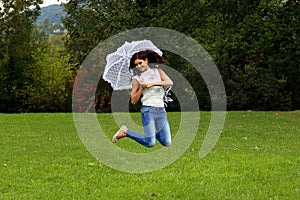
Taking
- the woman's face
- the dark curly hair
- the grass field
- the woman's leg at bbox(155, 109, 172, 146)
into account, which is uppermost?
the dark curly hair

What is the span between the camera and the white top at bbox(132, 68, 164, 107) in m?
5.02

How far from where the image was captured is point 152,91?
5.22 metres

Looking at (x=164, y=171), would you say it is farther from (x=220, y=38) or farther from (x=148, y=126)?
(x=220, y=38)

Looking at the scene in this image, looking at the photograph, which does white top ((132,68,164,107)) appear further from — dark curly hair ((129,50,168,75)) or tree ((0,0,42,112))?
tree ((0,0,42,112))

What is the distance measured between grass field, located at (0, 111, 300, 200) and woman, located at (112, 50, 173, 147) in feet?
8.28

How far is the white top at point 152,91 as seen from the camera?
502 centimetres

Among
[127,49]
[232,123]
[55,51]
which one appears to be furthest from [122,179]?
[55,51]

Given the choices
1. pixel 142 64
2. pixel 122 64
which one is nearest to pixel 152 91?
pixel 142 64

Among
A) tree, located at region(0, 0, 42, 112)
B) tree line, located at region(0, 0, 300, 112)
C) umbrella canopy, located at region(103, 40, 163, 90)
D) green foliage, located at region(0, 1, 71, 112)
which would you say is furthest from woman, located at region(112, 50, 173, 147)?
tree, located at region(0, 0, 42, 112)

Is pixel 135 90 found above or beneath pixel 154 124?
above

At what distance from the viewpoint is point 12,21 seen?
1369 inches

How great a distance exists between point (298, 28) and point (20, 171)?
1798 centimetres

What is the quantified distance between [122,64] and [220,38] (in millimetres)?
22690

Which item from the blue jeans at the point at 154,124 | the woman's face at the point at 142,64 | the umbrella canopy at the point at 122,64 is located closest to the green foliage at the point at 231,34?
the umbrella canopy at the point at 122,64
